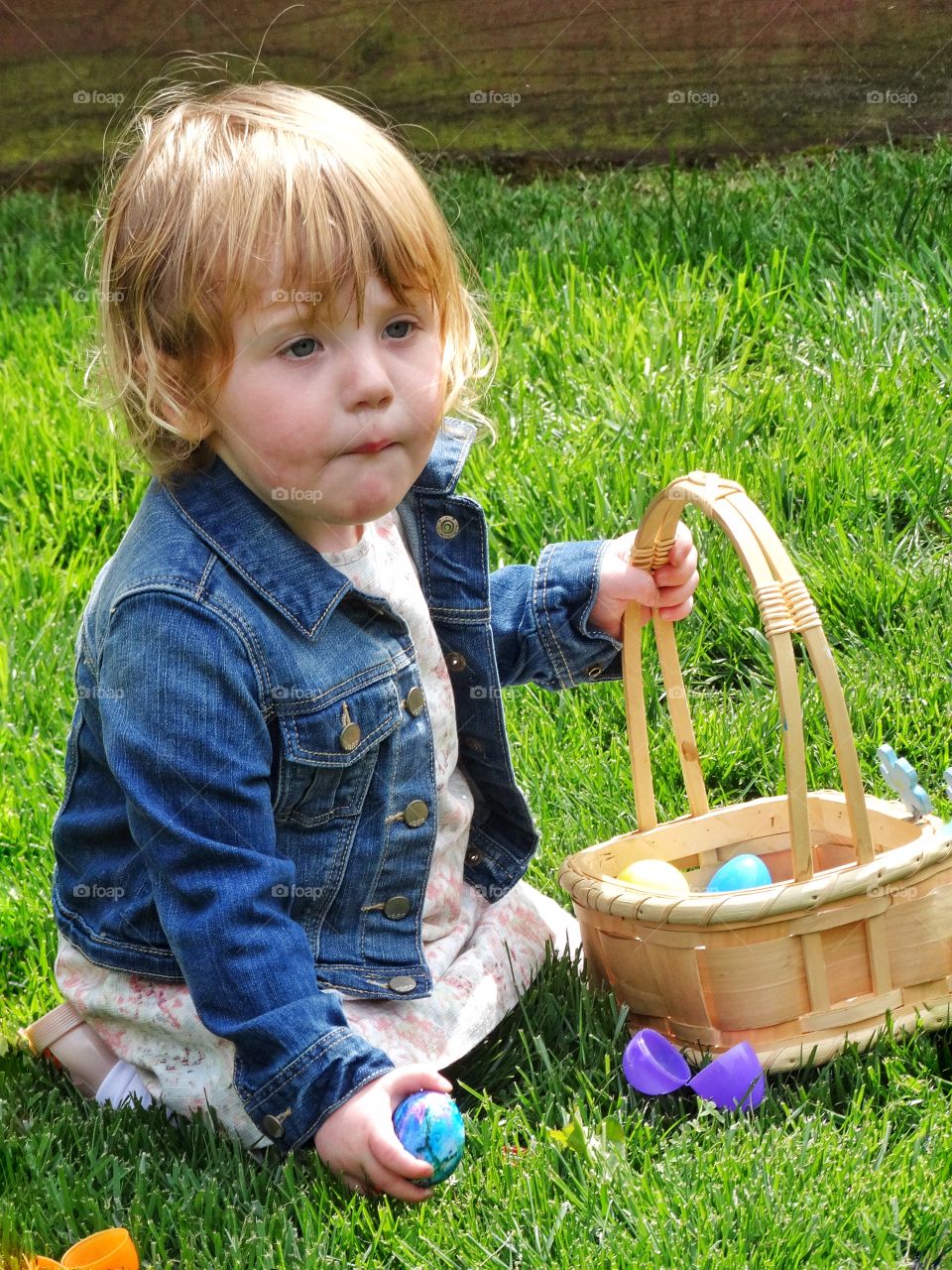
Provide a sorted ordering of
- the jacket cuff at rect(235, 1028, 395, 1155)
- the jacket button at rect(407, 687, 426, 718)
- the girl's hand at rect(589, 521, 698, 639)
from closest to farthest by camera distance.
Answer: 1. the jacket cuff at rect(235, 1028, 395, 1155)
2. the jacket button at rect(407, 687, 426, 718)
3. the girl's hand at rect(589, 521, 698, 639)

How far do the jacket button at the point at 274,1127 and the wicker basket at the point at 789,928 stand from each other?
19.2 inches

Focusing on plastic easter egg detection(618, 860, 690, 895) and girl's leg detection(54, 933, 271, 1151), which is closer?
girl's leg detection(54, 933, 271, 1151)

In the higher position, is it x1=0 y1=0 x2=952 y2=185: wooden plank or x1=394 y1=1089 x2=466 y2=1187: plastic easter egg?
x1=0 y1=0 x2=952 y2=185: wooden plank

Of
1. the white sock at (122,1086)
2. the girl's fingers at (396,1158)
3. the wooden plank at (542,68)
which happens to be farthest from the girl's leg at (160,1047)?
the wooden plank at (542,68)

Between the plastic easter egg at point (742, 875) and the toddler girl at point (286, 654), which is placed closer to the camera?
the toddler girl at point (286, 654)

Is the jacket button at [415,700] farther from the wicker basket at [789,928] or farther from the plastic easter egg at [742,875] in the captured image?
the plastic easter egg at [742,875]

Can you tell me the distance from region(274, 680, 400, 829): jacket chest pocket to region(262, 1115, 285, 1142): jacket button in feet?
1.20

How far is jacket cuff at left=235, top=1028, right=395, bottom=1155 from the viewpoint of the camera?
1754mm

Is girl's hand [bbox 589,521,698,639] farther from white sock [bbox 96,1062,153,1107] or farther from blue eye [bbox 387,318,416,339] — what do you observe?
white sock [bbox 96,1062,153,1107]

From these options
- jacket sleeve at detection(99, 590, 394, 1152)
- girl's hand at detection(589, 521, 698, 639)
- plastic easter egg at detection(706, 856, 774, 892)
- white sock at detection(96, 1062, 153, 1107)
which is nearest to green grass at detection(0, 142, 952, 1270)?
white sock at detection(96, 1062, 153, 1107)

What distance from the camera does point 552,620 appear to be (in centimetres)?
228

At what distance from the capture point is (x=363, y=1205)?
1.74m

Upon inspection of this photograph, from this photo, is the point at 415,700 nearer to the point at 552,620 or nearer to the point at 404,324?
the point at 552,620

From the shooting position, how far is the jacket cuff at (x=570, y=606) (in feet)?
7.41
